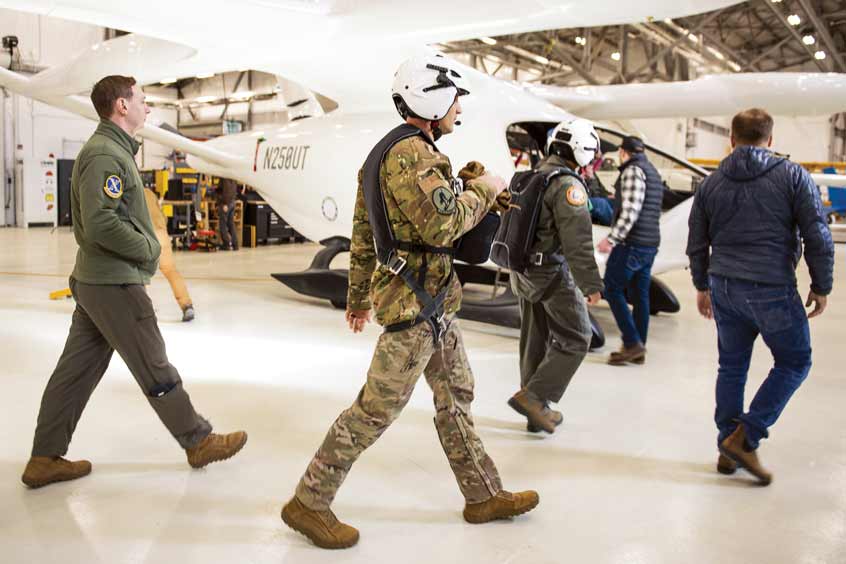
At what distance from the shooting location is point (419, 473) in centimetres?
298

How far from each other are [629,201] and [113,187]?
3.46 m

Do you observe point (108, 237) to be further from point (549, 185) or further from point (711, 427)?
point (711, 427)

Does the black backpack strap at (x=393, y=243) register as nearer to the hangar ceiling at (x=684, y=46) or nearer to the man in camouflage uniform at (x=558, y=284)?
the man in camouflage uniform at (x=558, y=284)

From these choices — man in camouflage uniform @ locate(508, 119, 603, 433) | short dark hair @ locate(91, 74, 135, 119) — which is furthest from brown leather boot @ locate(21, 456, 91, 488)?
man in camouflage uniform @ locate(508, 119, 603, 433)

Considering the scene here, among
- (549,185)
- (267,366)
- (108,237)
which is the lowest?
(267,366)

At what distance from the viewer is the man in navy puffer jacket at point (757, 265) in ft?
9.04

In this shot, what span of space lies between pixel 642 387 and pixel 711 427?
29.6 inches

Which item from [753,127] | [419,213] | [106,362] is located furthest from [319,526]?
[753,127]

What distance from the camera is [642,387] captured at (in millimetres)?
4406

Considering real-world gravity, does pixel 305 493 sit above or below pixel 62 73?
below

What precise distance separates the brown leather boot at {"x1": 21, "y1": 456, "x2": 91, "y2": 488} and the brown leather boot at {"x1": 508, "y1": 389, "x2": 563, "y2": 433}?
2.02 metres

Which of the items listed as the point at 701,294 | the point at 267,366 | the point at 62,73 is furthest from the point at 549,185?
the point at 62,73

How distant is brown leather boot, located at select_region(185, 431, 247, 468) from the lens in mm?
2895

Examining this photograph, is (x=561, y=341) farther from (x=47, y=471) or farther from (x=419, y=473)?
(x=47, y=471)
